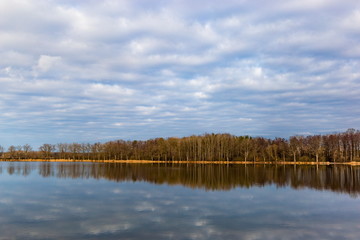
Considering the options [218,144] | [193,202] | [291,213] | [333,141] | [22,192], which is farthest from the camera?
[218,144]

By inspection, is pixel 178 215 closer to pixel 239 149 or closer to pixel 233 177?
pixel 233 177

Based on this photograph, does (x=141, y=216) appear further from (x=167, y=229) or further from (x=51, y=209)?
(x=51, y=209)

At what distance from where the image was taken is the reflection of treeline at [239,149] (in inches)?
3730

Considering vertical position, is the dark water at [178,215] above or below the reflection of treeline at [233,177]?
above

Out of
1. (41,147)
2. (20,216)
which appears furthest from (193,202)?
(41,147)

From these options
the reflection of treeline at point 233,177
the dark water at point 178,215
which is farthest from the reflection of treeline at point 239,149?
the dark water at point 178,215

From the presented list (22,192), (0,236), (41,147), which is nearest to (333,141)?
(22,192)

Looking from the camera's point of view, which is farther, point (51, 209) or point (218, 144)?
point (218, 144)

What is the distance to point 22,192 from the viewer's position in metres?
25.8

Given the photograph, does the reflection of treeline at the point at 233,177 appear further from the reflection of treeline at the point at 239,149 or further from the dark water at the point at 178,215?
the reflection of treeline at the point at 239,149

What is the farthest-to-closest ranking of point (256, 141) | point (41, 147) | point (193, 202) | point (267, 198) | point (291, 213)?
point (41, 147) < point (256, 141) < point (267, 198) < point (193, 202) < point (291, 213)

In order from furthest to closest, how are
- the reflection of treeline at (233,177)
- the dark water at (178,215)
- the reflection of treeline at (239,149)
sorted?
the reflection of treeline at (239,149) < the reflection of treeline at (233,177) < the dark water at (178,215)

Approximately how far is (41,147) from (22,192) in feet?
425

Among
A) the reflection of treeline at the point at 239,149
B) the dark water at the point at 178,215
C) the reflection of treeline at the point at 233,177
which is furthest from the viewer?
the reflection of treeline at the point at 239,149
